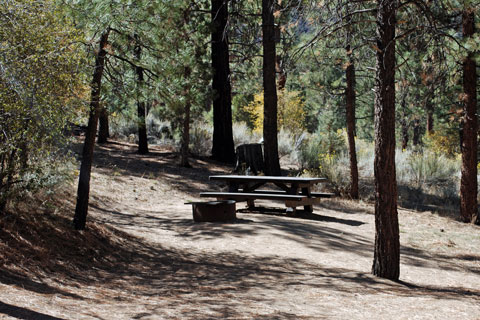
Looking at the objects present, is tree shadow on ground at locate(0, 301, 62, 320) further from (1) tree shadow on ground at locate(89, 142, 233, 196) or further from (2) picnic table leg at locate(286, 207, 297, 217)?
(1) tree shadow on ground at locate(89, 142, 233, 196)

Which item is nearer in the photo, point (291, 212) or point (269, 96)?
point (291, 212)

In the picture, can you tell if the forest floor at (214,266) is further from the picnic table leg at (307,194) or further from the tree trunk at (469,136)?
the tree trunk at (469,136)

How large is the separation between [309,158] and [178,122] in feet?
14.8

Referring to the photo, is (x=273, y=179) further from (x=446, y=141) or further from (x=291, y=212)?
(x=446, y=141)

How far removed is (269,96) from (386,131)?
8991 mm

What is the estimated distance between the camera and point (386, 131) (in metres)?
6.73

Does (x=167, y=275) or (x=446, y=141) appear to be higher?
(x=446, y=141)

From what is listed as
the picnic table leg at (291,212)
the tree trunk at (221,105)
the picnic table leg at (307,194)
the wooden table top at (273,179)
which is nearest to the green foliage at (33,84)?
the wooden table top at (273,179)

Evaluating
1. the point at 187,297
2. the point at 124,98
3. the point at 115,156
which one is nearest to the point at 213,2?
the point at 115,156

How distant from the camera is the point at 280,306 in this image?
5453 millimetres

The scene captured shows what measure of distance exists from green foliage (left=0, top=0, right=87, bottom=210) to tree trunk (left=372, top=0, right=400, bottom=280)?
360 cm

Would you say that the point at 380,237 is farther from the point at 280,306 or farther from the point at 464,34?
the point at 464,34

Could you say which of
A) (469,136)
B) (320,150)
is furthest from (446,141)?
(469,136)

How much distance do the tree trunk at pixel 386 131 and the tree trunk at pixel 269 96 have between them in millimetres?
8705
